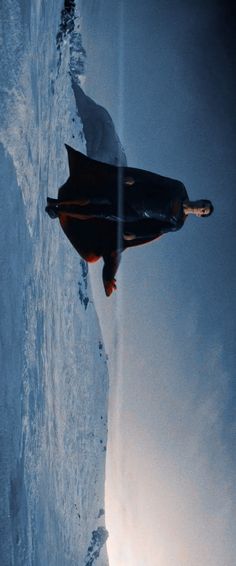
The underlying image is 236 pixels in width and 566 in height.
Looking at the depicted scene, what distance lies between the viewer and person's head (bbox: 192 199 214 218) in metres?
4.80

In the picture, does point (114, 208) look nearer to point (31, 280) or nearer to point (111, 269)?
point (111, 269)

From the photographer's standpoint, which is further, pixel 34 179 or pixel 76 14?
pixel 76 14

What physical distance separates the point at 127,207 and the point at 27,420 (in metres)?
2.53

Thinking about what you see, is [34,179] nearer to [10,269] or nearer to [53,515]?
[10,269]

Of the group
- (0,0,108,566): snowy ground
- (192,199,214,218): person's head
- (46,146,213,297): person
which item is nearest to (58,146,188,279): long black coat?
(46,146,213,297): person

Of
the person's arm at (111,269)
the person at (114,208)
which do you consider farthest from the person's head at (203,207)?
the person's arm at (111,269)

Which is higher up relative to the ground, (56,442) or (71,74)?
(71,74)

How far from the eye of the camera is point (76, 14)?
42.7ft

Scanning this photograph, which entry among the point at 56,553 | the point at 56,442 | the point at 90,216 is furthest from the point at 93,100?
the point at 56,553

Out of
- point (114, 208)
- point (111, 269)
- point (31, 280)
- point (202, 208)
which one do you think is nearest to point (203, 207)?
point (202, 208)

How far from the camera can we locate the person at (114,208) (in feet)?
16.6

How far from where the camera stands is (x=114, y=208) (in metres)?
5.18

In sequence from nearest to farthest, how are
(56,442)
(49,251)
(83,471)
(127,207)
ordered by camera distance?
(127,207), (49,251), (56,442), (83,471)

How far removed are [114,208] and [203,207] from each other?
0.88 metres
